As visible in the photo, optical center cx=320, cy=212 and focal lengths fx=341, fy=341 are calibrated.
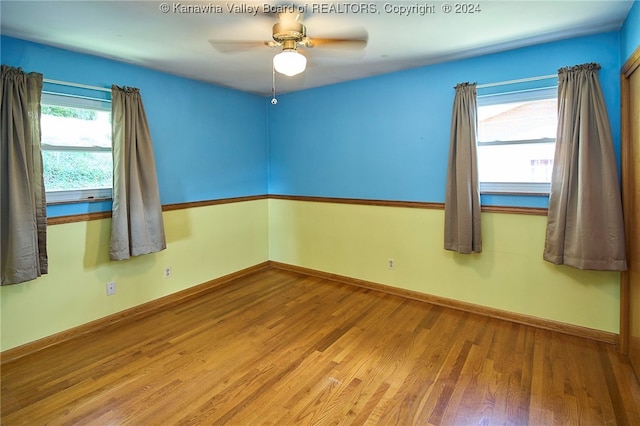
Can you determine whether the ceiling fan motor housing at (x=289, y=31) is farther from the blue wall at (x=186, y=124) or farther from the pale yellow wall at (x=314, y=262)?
the pale yellow wall at (x=314, y=262)

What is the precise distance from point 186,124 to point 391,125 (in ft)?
7.20

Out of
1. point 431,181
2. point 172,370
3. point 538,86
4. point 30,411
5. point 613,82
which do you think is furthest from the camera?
point 431,181

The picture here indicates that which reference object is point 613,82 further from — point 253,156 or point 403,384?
point 253,156

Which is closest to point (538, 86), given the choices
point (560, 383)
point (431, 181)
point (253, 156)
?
point (431, 181)

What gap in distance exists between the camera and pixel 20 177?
2.40 meters

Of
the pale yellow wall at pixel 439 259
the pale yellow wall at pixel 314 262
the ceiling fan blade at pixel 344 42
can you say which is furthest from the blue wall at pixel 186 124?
the ceiling fan blade at pixel 344 42

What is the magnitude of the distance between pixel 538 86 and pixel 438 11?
3.98 ft

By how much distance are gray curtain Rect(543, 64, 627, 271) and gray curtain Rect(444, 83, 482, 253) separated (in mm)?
606

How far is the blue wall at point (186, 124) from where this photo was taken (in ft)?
8.88

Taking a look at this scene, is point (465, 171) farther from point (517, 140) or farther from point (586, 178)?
point (586, 178)

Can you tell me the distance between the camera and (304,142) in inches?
170

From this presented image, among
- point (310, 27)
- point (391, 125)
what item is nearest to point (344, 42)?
point (310, 27)

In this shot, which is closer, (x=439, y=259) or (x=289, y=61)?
(x=289, y=61)

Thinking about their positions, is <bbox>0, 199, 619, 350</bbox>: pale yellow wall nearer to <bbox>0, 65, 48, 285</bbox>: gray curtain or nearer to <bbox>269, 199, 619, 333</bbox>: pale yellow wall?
<bbox>269, 199, 619, 333</bbox>: pale yellow wall
